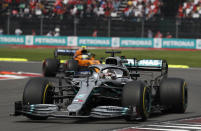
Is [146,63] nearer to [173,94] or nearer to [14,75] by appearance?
[173,94]

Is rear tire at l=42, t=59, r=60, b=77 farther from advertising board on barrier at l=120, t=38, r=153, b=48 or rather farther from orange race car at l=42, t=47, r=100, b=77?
advertising board on barrier at l=120, t=38, r=153, b=48

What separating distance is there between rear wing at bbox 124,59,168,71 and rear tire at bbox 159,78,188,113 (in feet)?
4.66

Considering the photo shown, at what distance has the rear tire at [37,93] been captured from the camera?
1132 cm

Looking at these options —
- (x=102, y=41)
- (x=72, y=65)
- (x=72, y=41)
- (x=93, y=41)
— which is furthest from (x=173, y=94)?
(x=72, y=41)

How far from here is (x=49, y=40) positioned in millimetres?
50281

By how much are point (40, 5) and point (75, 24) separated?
22.5 feet

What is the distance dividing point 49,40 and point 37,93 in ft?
128

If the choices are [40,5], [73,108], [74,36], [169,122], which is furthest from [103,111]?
[40,5]

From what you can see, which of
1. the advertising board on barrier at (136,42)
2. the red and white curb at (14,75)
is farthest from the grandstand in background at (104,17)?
the red and white curb at (14,75)

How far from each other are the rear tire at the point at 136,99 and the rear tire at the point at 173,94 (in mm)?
1334

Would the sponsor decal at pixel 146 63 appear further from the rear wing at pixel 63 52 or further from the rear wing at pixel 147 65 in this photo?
the rear wing at pixel 63 52

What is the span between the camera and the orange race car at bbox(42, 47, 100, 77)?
2292cm

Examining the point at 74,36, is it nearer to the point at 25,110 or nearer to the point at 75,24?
the point at 75,24

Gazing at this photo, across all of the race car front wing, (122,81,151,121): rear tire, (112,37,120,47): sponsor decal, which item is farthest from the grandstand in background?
the race car front wing
